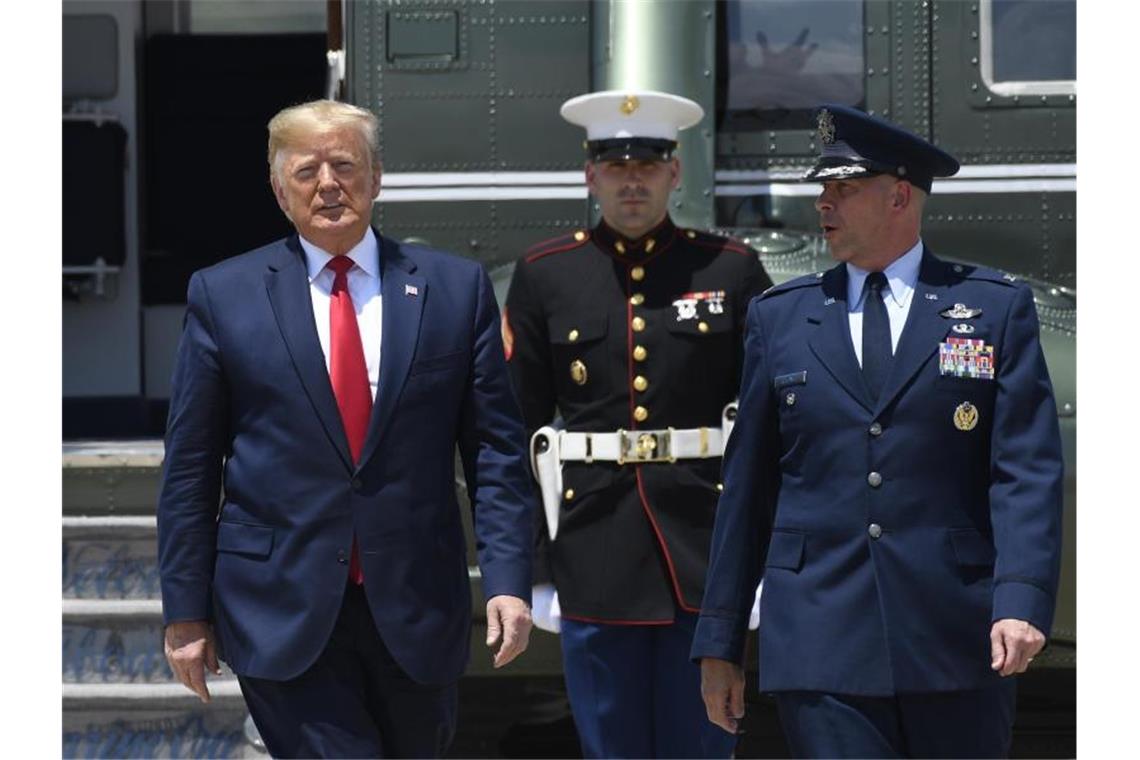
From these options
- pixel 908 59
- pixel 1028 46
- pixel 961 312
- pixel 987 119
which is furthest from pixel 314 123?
pixel 1028 46

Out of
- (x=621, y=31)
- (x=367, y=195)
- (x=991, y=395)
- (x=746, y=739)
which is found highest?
(x=621, y=31)

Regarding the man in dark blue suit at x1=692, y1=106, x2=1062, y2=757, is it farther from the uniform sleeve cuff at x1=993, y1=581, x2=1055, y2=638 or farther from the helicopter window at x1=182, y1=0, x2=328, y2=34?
the helicopter window at x1=182, y1=0, x2=328, y2=34

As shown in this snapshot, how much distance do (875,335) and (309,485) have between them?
39.4 inches

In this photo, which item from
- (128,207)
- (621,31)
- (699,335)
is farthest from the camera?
(128,207)

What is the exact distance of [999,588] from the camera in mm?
3180

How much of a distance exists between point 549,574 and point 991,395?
1.64 meters

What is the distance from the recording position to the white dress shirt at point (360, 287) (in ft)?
11.4

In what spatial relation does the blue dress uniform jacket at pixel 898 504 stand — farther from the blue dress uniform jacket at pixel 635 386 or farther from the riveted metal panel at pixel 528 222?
the riveted metal panel at pixel 528 222

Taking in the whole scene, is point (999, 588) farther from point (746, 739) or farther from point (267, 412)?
point (746, 739)

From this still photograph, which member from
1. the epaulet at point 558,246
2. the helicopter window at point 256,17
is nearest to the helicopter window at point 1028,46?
the epaulet at point 558,246

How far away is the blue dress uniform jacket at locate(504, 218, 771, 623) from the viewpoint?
182 inches

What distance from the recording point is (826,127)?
352 centimetres

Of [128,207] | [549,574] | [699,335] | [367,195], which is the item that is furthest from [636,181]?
[128,207]

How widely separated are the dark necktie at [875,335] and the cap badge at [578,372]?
4.41 feet
